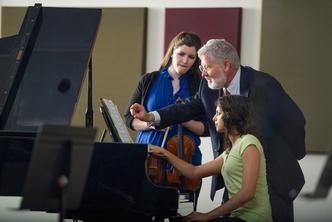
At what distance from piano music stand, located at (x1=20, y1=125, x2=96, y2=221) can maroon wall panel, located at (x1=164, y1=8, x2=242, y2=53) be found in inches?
125

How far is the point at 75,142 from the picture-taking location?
2.70 meters

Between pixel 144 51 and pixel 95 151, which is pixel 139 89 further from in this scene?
pixel 144 51

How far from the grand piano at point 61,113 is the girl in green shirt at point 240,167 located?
0.16 meters

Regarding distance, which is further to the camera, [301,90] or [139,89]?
[301,90]

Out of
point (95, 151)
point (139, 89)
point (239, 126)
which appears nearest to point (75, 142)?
point (95, 151)

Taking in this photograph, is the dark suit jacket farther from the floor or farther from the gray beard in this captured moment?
the floor

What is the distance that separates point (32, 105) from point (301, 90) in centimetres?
263

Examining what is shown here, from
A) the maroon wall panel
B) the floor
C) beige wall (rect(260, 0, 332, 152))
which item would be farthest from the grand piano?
beige wall (rect(260, 0, 332, 152))

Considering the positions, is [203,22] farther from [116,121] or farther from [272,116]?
[116,121]

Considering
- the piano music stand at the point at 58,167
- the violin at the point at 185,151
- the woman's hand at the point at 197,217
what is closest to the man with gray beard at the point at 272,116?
the woman's hand at the point at 197,217

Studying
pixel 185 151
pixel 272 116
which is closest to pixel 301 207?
pixel 185 151

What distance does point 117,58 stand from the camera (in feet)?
19.8

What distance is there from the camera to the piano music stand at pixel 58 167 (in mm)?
2660

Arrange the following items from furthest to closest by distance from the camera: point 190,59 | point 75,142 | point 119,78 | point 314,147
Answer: point 119,78
point 314,147
point 190,59
point 75,142
